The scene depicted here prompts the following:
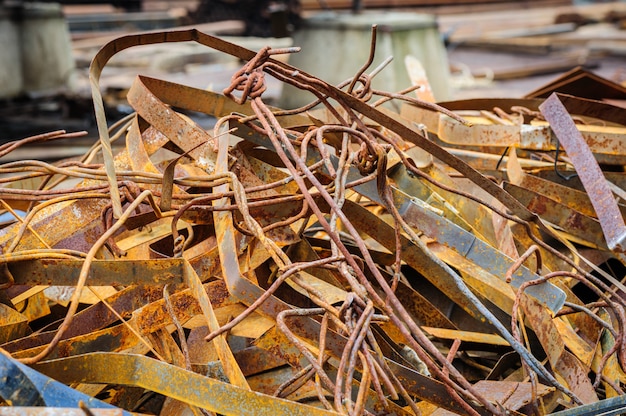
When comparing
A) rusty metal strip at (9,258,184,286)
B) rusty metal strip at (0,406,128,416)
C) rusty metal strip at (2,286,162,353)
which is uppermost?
rusty metal strip at (9,258,184,286)

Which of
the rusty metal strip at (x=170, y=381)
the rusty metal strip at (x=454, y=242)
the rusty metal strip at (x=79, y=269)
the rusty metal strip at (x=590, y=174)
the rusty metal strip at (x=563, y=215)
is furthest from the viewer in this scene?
the rusty metal strip at (x=563, y=215)

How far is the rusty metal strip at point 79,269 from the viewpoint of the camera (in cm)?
153

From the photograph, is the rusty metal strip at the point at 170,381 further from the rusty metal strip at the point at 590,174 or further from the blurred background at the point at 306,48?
the blurred background at the point at 306,48

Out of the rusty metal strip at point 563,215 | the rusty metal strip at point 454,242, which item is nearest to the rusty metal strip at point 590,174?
the rusty metal strip at point 563,215

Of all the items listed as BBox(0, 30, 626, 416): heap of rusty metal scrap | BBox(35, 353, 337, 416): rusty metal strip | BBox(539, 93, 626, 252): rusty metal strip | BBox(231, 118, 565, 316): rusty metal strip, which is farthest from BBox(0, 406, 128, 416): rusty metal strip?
BBox(539, 93, 626, 252): rusty metal strip

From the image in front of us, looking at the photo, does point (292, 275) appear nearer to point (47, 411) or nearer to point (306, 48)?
point (47, 411)

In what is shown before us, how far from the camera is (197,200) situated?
5.40 feet

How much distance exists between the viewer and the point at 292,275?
1453 millimetres

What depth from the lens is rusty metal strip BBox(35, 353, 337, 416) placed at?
1.24 metres

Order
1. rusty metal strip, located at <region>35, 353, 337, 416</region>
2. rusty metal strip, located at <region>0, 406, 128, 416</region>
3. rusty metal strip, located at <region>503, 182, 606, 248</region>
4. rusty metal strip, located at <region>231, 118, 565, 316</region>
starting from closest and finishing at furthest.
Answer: rusty metal strip, located at <region>0, 406, 128, 416</region> < rusty metal strip, located at <region>35, 353, 337, 416</region> < rusty metal strip, located at <region>231, 118, 565, 316</region> < rusty metal strip, located at <region>503, 182, 606, 248</region>

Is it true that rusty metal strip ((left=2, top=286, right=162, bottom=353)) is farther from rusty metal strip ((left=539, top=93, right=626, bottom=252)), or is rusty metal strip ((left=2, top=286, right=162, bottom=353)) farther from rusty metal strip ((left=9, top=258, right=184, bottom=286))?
rusty metal strip ((left=539, top=93, right=626, bottom=252))

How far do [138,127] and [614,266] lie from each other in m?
1.55

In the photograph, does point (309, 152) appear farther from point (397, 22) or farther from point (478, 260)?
point (397, 22)

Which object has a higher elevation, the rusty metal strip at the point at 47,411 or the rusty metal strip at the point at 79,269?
the rusty metal strip at the point at 79,269
